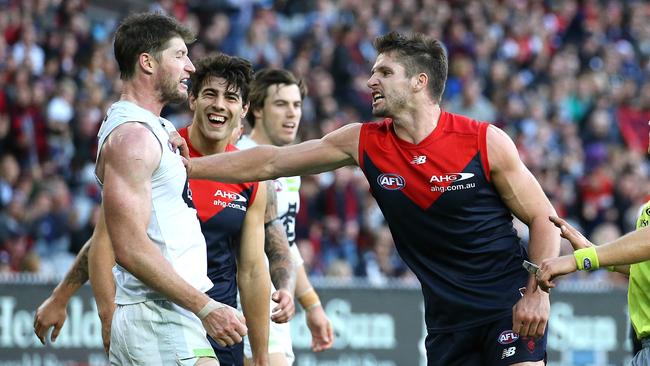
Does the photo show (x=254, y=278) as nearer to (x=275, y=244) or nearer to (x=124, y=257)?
(x=275, y=244)

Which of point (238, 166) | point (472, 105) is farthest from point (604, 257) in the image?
point (472, 105)

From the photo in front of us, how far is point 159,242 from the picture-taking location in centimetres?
586

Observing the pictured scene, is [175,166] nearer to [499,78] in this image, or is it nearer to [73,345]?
[73,345]

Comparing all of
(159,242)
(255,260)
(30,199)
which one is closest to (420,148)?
(255,260)

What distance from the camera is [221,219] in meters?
7.37

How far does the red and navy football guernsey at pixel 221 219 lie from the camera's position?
24.2 feet

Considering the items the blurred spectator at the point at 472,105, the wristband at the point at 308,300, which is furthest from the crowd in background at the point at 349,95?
the wristband at the point at 308,300

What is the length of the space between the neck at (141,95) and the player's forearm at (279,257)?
207 cm

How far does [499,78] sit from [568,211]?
3229mm

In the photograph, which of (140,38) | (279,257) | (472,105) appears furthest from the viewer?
(472,105)

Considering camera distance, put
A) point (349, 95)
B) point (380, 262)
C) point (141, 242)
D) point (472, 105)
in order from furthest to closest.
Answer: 1. point (472, 105)
2. point (349, 95)
3. point (380, 262)
4. point (141, 242)

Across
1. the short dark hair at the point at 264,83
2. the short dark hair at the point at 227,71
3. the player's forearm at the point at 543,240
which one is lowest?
the player's forearm at the point at 543,240

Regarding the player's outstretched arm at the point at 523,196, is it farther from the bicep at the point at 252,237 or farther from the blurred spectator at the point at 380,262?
the blurred spectator at the point at 380,262

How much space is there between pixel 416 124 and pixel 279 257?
154 centimetres
